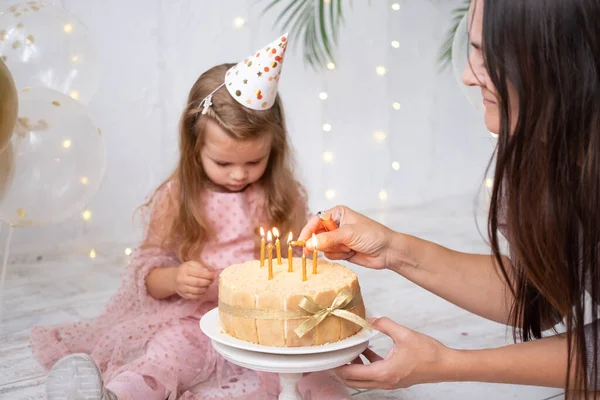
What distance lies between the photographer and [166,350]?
1.72 metres

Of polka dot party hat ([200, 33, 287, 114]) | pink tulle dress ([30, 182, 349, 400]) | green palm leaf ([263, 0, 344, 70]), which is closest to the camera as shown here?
pink tulle dress ([30, 182, 349, 400])

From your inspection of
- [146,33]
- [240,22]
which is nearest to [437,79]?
[240,22]

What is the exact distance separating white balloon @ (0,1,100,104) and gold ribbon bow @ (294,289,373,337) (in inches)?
49.0

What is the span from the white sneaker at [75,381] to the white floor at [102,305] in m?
0.51

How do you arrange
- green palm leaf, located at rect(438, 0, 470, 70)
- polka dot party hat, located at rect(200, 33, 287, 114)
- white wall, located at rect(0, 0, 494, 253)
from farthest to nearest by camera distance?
green palm leaf, located at rect(438, 0, 470, 70), white wall, located at rect(0, 0, 494, 253), polka dot party hat, located at rect(200, 33, 287, 114)

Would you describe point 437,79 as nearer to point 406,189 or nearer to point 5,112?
point 406,189

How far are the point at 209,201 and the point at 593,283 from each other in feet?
3.71

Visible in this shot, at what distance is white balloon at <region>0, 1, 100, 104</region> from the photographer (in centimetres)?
202

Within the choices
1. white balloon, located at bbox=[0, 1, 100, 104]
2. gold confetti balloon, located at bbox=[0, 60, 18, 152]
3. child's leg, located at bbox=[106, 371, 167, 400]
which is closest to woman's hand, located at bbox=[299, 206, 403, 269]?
child's leg, located at bbox=[106, 371, 167, 400]

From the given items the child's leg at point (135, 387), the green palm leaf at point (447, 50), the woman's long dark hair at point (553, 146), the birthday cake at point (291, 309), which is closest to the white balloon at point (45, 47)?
the child's leg at point (135, 387)

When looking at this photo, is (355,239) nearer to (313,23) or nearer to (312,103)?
(313,23)

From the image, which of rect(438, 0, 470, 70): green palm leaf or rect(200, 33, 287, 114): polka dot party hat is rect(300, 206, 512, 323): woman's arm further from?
rect(438, 0, 470, 70): green palm leaf

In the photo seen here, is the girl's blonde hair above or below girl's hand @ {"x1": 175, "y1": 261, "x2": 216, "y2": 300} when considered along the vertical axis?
above

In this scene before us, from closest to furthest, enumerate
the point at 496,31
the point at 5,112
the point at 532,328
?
the point at 496,31 < the point at 532,328 < the point at 5,112
